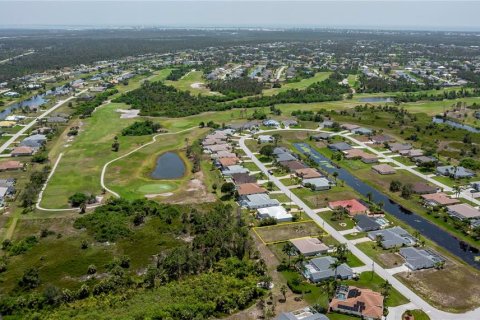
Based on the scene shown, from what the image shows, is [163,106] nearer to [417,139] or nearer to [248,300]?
[417,139]

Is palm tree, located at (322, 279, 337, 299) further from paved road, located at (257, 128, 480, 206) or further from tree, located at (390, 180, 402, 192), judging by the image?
paved road, located at (257, 128, 480, 206)

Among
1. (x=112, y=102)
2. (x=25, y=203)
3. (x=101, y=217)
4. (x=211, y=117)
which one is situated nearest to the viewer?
(x=101, y=217)

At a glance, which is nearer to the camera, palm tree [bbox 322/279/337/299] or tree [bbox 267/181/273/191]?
palm tree [bbox 322/279/337/299]

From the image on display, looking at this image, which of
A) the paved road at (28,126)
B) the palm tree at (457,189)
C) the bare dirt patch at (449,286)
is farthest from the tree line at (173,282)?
the paved road at (28,126)

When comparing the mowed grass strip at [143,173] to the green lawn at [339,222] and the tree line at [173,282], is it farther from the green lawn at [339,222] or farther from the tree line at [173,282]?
the green lawn at [339,222]

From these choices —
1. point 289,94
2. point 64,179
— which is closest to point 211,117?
point 289,94

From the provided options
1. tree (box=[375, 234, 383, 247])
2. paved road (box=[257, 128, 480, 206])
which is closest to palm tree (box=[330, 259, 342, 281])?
tree (box=[375, 234, 383, 247])
